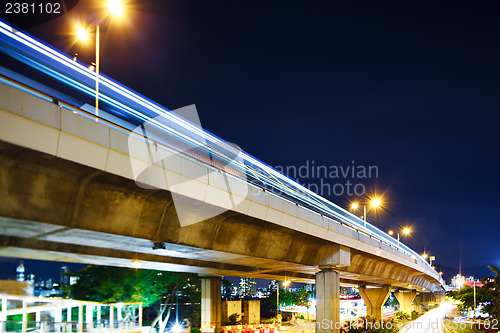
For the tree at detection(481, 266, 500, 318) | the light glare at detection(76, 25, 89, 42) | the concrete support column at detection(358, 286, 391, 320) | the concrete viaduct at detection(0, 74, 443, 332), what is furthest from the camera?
the concrete support column at detection(358, 286, 391, 320)

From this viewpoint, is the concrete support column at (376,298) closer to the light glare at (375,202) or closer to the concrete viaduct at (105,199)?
the light glare at (375,202)

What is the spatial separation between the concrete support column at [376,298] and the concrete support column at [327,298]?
38.2m

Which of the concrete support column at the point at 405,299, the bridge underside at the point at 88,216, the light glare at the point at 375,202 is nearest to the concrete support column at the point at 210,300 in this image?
the light glare at the point at 375,202

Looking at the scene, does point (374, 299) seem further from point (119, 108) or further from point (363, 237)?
point (119, 108)

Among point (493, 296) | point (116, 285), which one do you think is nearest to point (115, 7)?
point (116, 285)

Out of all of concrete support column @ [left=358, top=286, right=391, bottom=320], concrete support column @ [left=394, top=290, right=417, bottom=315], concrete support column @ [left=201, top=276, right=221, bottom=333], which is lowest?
concrete support column @ [left=394, top=290, right=417, bottom=315]

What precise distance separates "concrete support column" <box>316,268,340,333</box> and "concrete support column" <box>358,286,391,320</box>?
38214 millimetres

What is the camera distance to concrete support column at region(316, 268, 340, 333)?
2595 cm

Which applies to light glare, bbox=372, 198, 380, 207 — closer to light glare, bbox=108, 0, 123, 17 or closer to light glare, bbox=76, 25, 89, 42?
light glare, bbox=76, 25, 89, 42

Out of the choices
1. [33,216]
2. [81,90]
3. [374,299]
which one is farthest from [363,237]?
[374,299]

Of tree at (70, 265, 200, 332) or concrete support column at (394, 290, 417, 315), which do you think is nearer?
tree at (70, 265, 200, 332)

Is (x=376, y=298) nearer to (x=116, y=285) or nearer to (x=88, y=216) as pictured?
(x=116, y=285)

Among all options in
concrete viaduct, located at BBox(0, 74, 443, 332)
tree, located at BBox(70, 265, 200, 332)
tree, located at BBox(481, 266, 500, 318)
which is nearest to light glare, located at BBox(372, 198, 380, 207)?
concrete viaduct, located at BBox(0, 74, 443, 332)

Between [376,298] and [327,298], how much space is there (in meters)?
39.3
